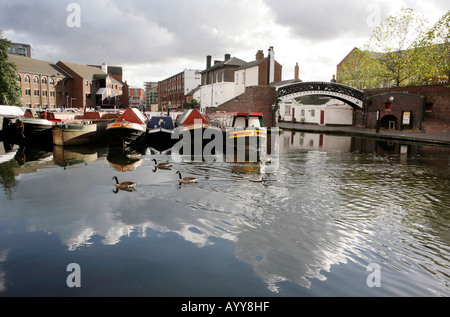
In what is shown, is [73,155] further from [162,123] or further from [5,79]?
[5,79]

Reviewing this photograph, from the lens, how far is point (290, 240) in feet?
21.4

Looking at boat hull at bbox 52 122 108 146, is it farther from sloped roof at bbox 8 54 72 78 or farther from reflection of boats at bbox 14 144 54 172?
sloped roof at bbox 8 54 72 78

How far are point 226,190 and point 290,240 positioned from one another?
13.3 ft

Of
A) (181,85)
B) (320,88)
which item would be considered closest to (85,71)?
(181,85)

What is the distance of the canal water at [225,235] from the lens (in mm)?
5035

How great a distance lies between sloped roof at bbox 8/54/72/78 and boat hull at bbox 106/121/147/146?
44.1 meters

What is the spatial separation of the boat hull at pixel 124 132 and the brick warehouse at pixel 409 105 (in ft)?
89.3

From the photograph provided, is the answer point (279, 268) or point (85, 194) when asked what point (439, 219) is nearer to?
point (279, 268)

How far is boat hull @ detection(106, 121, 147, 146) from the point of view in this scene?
68.2 feet

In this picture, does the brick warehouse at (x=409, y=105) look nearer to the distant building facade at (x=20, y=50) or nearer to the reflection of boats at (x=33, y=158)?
the reflection of boats at (x=33, y=158)

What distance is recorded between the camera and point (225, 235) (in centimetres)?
679

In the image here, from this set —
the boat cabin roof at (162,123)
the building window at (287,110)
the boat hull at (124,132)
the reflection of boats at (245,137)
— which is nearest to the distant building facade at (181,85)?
the building window at (287,110)
